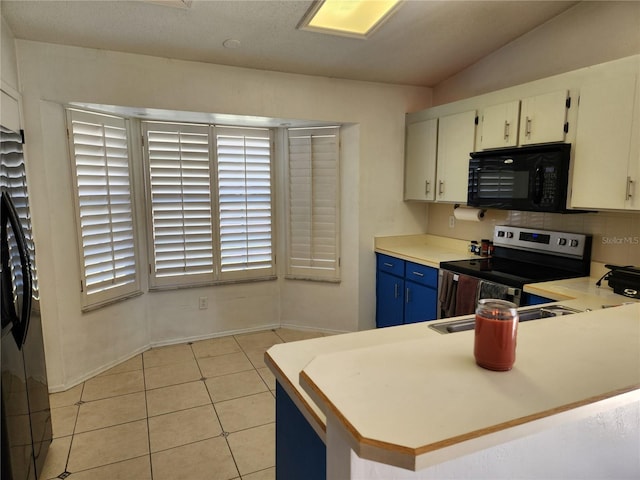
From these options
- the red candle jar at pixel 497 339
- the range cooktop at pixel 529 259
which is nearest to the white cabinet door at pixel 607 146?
the range cooktop at pixel 529 259

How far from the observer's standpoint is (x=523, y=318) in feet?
5.60

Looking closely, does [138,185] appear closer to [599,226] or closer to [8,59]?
[8,59]

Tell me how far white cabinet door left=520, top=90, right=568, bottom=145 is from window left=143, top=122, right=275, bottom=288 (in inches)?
85.5

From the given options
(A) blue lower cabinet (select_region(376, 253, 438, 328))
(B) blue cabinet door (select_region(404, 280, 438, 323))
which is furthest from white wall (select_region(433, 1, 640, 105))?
(B) blue cabinet door (select_region(404, 280, 438, 323))

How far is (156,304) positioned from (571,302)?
10.4 feet

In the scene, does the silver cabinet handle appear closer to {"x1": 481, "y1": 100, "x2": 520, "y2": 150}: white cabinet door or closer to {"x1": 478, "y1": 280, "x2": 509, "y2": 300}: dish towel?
{"x1": 481, "y1": 100, "x2": 520, "y2": 150}: white cabinet door

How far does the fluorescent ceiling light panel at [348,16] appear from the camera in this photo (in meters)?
2.54

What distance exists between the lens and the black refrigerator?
1616 mm

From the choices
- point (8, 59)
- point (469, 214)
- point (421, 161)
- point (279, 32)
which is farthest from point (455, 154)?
point (8, 59)

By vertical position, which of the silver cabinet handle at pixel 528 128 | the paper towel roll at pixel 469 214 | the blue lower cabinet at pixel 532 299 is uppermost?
the silver cabinet handle at pixel 528 128

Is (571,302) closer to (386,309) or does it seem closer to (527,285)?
(527,285)

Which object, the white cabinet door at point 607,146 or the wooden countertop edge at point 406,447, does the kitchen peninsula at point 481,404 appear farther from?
the white cabinet door at point 607,146

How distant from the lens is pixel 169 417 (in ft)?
8.40

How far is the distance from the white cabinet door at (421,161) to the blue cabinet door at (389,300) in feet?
2.67
